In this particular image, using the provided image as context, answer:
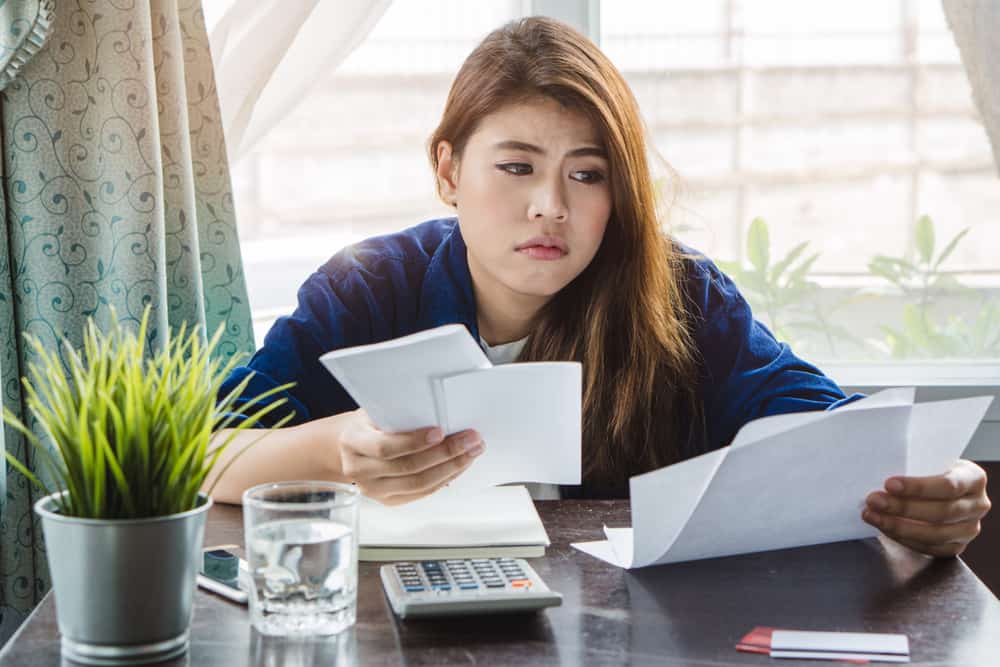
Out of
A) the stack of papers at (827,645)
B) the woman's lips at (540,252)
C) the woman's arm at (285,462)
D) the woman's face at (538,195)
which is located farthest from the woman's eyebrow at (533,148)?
the stack of papers at (827,645)

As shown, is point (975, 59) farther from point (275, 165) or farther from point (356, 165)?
point (275, 165)

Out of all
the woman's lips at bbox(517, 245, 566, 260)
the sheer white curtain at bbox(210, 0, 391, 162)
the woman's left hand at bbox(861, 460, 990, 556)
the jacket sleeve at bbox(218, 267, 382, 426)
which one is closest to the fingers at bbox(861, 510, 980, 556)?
the woman's left hand at bbox(861, 460, 990, 556)

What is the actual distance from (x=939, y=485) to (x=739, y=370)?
455 mm

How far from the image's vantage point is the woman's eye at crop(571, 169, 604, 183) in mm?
1510

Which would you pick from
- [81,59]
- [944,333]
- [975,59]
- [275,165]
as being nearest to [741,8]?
[975,59]

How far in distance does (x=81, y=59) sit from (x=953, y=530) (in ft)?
4.24

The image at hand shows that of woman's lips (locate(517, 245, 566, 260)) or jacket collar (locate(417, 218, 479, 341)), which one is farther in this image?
jacket collar (locate(417, 218, 479, 341))

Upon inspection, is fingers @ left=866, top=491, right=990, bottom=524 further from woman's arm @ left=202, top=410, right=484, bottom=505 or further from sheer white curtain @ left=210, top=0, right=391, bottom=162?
sheer white curtain @ left=210, top=0, right=391, bottom=162

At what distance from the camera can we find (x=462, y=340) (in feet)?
3.11

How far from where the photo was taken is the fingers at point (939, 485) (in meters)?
1.14

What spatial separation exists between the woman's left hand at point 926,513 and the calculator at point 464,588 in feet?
1.30

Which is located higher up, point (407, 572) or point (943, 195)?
point (943, 195)

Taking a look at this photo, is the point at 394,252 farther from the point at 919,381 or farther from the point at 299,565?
the point at 919,381

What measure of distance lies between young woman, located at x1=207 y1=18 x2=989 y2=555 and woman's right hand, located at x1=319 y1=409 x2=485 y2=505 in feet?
1.04
